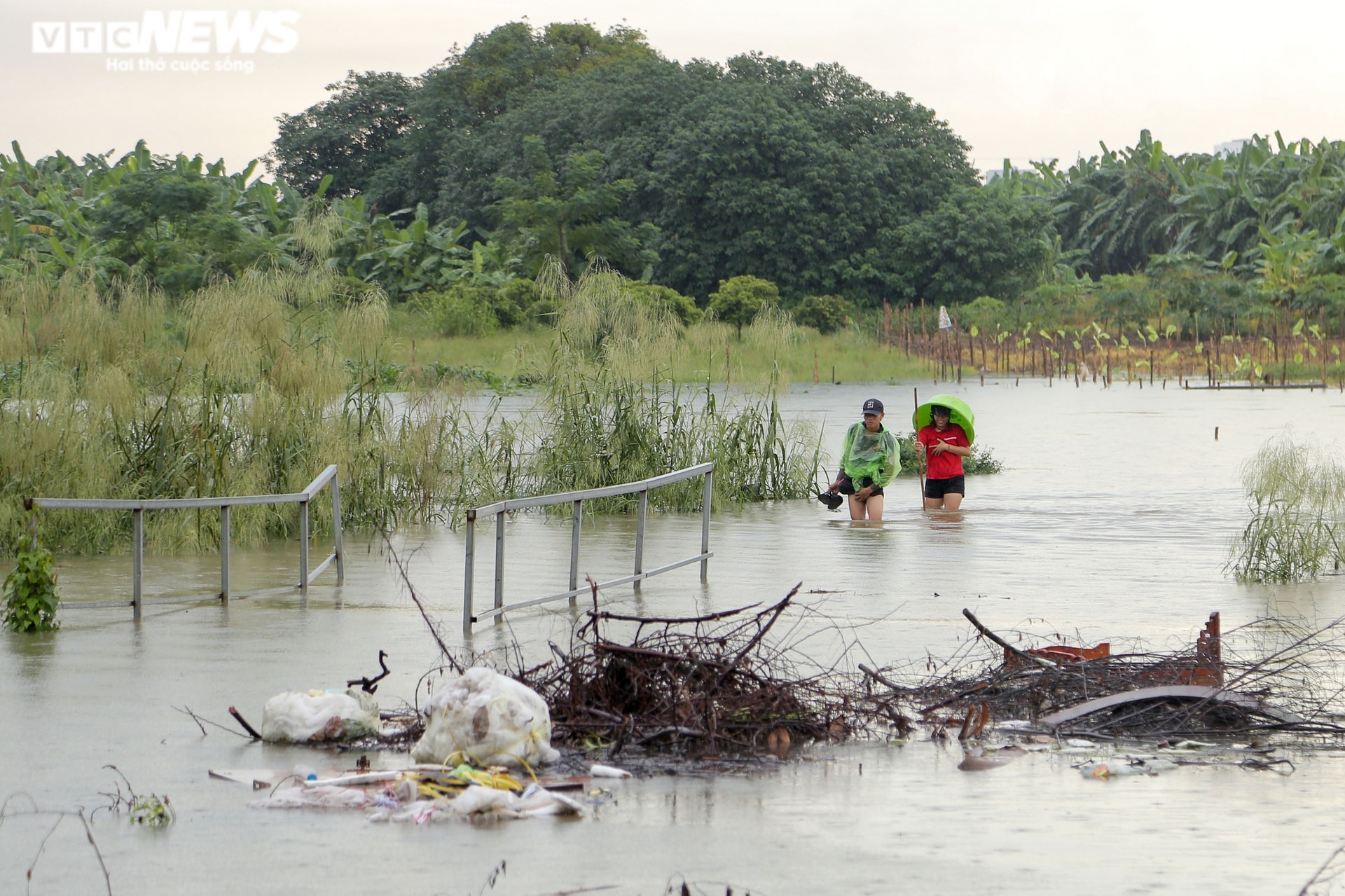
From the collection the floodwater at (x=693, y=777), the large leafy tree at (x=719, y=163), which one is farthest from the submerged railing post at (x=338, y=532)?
the large leafy tree at (x=719, y=163)

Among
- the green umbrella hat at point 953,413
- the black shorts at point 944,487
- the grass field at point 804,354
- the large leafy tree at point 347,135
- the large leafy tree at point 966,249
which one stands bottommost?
the black shorts at point 944,487

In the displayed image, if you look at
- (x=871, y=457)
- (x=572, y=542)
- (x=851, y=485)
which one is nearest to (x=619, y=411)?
(x=851, y=485)

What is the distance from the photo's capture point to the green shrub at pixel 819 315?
60.1m

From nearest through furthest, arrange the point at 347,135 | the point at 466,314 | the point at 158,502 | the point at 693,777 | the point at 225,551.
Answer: the point at 693,777, the point at 158,502, the point at 225,551, the point at 466,314, the point at 347,135

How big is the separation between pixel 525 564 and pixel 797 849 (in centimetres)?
823

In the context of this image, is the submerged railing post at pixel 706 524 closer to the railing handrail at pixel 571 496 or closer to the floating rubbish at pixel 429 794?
the railing handrail at pixel 571 496

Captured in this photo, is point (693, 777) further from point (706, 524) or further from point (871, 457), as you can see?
point (871, 457)

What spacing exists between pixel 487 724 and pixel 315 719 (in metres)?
1.01

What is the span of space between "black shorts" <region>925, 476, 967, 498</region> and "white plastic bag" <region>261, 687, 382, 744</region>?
456 inches

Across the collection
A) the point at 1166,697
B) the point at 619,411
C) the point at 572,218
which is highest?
the point at 572,218

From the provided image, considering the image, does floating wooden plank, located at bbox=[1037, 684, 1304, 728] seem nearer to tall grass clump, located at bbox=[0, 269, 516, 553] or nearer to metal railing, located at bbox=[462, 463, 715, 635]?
metal railing, located at bbox=[462, 463, 715, 635]

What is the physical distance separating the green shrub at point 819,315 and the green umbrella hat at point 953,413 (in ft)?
141

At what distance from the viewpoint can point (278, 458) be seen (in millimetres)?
14359

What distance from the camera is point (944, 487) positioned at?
57.7ft
